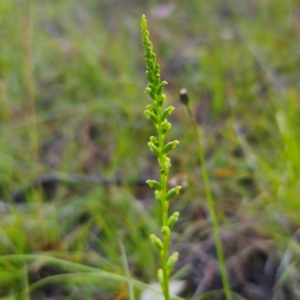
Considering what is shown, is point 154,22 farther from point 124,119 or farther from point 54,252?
point 54,252

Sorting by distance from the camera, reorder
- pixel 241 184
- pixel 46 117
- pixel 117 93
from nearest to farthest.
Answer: pixel 241 184 < pixel 46 117 < pixel 117 93

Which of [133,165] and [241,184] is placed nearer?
[241,184]

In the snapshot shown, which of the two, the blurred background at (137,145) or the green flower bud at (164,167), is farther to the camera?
the blurred background at (137,145)

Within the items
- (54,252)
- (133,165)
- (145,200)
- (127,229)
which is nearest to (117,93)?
(133,165)

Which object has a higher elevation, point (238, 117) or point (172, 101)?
point (172, 101)

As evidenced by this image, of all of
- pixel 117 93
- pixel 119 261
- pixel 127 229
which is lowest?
pixel 119 261

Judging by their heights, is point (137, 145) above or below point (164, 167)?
above

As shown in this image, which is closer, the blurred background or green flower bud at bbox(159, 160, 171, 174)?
green flower bud at bbox(159, 160, 171, 174)

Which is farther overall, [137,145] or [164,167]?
[137,145]
